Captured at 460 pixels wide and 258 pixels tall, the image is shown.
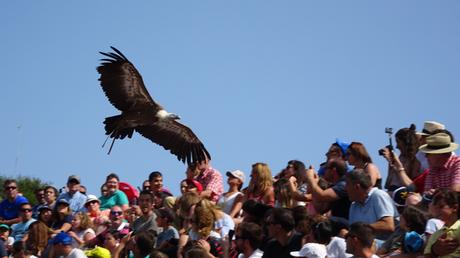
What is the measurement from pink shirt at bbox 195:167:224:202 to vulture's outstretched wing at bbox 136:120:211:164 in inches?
127

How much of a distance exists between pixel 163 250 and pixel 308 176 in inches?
69.6

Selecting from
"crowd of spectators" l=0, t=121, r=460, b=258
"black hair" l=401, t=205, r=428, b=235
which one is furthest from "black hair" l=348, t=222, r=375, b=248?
"black hair" l=401, t=205, r=428, b=235

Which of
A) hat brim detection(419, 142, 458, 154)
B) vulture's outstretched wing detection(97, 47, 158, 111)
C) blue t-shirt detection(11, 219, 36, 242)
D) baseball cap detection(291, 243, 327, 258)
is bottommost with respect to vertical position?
blue t-shirt detection(11, 219, 36, 242)

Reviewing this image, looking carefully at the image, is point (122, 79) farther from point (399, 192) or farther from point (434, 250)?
point (434, 250)

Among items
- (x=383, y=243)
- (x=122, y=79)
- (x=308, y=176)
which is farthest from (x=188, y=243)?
(x=122, y=79)

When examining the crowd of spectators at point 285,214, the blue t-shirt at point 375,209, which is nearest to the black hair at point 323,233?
the crowd of spectators at point 285,214

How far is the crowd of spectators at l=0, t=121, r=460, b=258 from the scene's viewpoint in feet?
29.0

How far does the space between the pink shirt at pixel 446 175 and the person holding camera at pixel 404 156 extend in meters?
1.12

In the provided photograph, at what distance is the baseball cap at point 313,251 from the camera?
8.76 m

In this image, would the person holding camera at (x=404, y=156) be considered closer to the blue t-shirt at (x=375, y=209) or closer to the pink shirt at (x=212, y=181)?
the blue t-shirt at (x=375, y=209)

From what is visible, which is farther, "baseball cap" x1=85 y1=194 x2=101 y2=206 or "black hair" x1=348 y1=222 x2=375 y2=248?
"baseball cap" x1=85 y1=194 x2=101 y2=206

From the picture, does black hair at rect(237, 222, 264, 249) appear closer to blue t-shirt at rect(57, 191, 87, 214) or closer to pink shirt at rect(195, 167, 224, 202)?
pink shirt at rect(195, 167, 224, 202)

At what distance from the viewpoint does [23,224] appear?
1477 cm

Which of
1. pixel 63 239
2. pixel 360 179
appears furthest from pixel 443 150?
pixel 63 239
